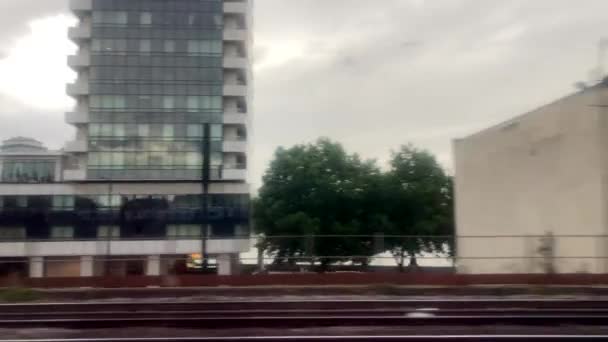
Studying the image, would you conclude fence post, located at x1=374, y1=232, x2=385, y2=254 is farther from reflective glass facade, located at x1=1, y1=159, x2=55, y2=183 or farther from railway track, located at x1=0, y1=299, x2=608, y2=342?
reflective glass facade, located at x1=1, y1=159, x2=55, y2=183

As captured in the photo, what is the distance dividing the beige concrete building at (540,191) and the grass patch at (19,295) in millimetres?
13430

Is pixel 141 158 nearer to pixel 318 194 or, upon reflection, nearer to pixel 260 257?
pixel 318 194

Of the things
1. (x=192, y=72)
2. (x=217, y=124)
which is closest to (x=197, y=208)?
(x=217, y=124)

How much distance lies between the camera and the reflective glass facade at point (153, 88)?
6275 cm

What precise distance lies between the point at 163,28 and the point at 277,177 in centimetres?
2006

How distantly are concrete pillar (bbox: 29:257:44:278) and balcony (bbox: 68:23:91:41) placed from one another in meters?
42.6

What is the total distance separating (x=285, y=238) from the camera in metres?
22.2

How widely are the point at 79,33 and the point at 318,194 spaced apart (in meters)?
29.0

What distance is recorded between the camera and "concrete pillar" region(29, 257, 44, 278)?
22.5 meters

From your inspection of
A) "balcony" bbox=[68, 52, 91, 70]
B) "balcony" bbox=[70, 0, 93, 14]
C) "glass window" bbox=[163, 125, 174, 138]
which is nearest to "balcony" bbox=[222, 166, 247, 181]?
"glass window" bbox=[163, 125, 174, 138]

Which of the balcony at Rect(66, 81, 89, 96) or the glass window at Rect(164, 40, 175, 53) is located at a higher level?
the glass window at Rect(164, 40, 175, 53)

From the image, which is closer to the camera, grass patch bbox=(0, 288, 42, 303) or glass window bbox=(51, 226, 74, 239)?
grass patch bbox=(0, 288, 42, 303)

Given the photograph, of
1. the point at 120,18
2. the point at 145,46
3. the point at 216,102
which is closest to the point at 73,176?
the point at 145,46

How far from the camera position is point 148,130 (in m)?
63.5
